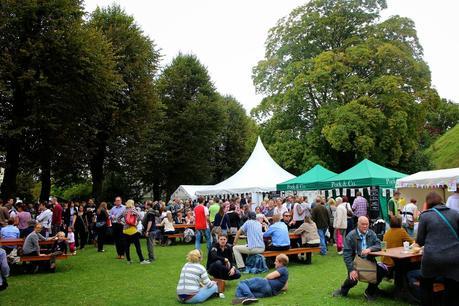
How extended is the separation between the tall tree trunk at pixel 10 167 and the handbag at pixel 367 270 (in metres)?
16.5

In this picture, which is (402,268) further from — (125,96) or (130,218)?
(125,96)

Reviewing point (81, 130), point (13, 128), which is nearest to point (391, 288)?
point (13, 128)

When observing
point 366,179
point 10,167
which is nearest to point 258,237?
point 366,179

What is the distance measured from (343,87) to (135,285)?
20746 millimetres

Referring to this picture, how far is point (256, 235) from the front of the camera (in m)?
9.85

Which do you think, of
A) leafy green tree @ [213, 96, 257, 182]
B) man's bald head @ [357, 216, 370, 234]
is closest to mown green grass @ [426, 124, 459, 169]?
leafy green tree @ [213, 96, 257, 182]

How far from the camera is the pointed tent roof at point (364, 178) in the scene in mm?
16672

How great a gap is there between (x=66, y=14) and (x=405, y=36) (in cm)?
1992

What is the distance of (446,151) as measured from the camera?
45.8 metres

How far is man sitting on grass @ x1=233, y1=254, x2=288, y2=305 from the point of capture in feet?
23.6

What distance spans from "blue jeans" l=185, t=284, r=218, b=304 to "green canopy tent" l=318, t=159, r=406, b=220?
1066 centimetres

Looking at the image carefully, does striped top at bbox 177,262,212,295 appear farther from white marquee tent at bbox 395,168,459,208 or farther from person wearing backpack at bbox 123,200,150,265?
white marquee tent at bbox 395,168,459,208

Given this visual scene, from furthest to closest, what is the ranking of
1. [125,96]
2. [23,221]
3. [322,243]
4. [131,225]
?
[125,96]
[23,221]
[322,243]
[131,225]

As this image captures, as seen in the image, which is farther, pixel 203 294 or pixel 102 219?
pixel 102 219
